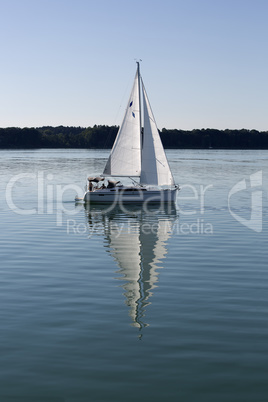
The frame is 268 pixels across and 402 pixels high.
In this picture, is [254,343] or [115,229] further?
[115,229]

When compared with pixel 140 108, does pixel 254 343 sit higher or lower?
lower

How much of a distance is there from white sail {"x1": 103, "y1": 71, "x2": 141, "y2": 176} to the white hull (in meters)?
1.68

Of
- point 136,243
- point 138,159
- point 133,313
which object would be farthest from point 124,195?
point 133,313

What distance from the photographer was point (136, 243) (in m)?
28.5

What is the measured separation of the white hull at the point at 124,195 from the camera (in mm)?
44750

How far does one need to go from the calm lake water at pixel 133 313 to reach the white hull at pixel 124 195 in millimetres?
11261

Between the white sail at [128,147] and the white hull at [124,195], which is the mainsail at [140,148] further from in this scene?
the white hull at [124,195]

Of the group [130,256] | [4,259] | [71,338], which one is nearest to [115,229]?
[130,256]

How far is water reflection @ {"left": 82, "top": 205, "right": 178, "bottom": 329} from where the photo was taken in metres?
18.0

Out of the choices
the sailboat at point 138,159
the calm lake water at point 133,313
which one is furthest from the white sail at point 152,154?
the calm lake water at point 133,313

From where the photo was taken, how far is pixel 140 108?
147 feet

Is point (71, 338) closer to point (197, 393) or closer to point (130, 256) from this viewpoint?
point (197, 393)

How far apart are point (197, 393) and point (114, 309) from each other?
224 inches

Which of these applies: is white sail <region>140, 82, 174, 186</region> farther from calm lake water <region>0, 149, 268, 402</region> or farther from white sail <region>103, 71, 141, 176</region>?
calm lake water <region>0, 149, 268, 402</region>
